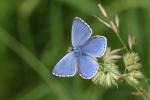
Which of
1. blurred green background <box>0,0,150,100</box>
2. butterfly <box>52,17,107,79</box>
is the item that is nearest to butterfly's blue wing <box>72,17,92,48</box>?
butterfly <box>52,17,107,79</box>

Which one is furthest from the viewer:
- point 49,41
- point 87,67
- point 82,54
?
point 49,41

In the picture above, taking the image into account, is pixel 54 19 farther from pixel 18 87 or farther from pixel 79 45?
pixel 79 45

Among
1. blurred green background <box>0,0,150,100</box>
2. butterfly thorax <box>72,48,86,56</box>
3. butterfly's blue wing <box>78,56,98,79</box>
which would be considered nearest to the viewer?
butterfly's blue wing <box>78,56,98,79</box>

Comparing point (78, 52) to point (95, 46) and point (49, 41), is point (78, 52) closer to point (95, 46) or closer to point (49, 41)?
point (95, 46)

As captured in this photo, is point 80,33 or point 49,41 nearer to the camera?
point 80,33

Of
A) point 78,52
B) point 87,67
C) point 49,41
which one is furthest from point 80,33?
point 49,41

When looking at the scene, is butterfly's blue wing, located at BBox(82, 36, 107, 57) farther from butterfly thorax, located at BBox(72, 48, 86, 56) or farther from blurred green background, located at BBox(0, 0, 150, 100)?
blurred green background, located at BBox(0, 0, 150, 100)

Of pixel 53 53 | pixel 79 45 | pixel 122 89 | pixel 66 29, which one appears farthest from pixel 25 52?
pixel 79 45
